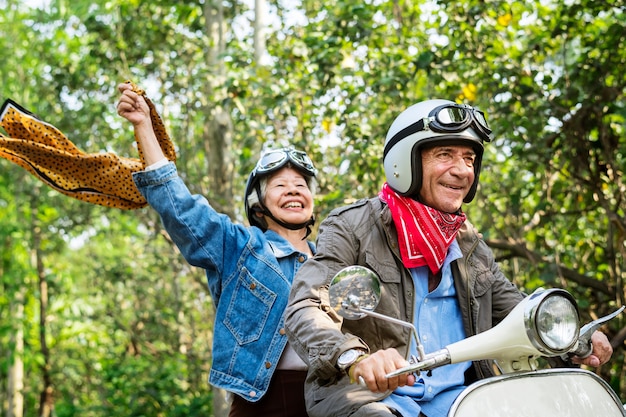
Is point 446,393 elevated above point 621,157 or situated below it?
below

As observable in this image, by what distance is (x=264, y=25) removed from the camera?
34.5 ft

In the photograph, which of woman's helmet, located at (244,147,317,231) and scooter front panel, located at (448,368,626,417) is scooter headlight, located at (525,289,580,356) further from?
woman's helmet, located at (244,147,317,231)

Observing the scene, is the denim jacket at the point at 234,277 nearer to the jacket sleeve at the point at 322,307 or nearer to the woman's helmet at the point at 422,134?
the jacket sleeve at the point at 322,307

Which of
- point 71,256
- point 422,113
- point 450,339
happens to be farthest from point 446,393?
point 71,256

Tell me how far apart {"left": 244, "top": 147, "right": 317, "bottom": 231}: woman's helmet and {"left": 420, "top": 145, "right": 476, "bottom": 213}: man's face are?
1256mm

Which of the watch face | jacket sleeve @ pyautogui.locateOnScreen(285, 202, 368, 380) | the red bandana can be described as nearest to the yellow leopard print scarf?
jacket sleeve @ pyautogui.locateOnScreen(285, 202, 368, 380)

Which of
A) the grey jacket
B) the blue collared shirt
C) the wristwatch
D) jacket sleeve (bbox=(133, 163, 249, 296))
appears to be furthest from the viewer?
jacket sleeve (bbox=(133, 163, 249, 296))

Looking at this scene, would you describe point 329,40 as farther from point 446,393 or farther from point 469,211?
point 446,393

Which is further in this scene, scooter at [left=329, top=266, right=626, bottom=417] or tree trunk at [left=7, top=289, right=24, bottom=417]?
tree trunk at [left=7, top=289, right=24, bottom=417]

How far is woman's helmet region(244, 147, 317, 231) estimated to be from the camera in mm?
4359

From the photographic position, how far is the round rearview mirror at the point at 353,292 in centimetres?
220

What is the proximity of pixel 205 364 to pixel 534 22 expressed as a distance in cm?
728

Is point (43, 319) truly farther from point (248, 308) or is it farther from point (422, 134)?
point (422, 134)

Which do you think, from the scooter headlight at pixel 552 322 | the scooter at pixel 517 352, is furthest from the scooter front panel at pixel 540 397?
the scooter headlight at pixel 552 322
